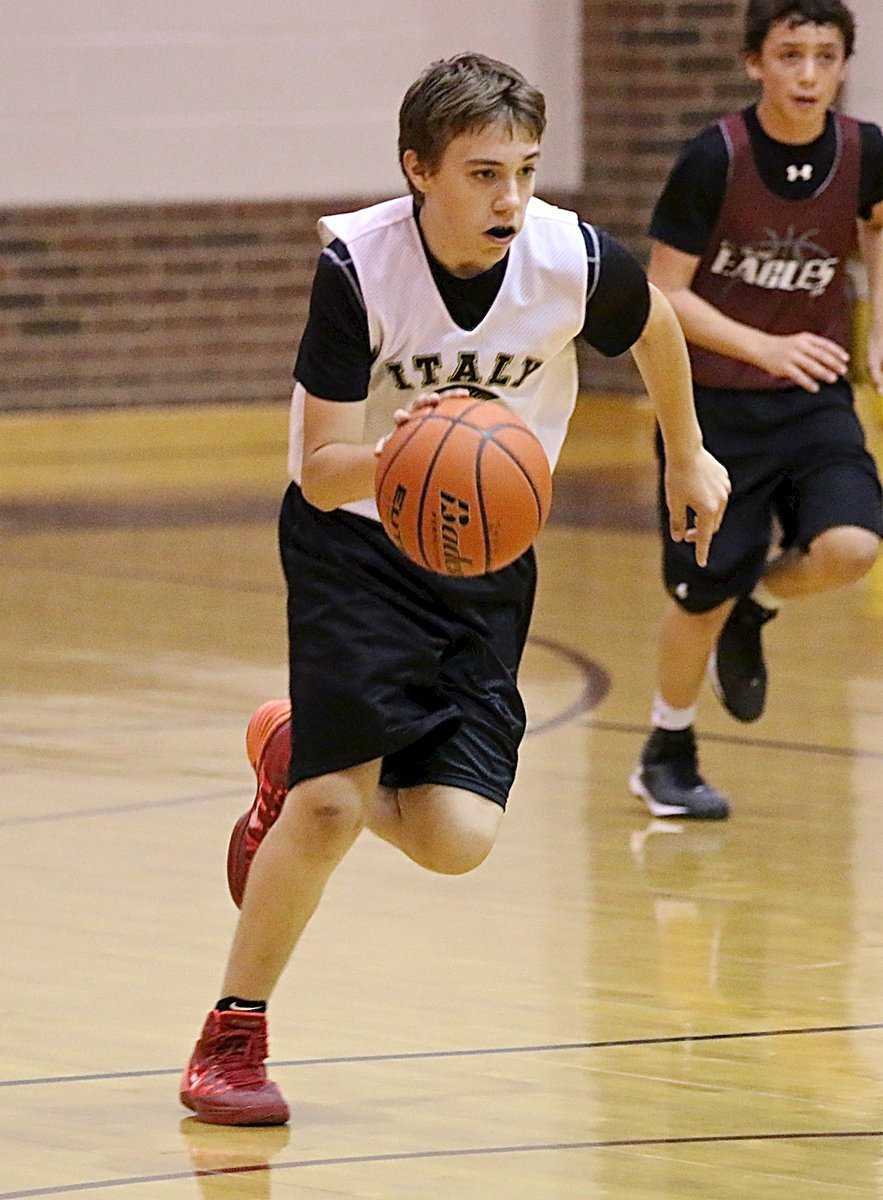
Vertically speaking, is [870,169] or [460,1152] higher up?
[870,169]

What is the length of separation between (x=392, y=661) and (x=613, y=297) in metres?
0.57

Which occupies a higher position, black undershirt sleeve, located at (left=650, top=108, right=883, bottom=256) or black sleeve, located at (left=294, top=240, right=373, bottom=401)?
black sleeve, located at (left=294, top=240, right=373, bottom=401)

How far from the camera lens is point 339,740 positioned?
129 inches

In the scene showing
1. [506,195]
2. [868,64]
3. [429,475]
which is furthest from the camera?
[868,64]

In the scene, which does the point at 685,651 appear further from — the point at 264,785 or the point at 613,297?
the point at 613,297

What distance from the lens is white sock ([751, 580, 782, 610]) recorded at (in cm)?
523

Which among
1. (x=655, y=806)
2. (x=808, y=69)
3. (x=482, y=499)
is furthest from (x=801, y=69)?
(x=482, y=499)

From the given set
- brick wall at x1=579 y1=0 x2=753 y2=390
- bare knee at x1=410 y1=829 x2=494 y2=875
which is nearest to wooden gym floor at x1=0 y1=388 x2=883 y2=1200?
bare knee at x1=410 y1=829 x2=494 y2=875

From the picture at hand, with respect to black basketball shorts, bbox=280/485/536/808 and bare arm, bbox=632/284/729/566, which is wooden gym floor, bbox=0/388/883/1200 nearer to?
black basketball shorts, bbox=280/485/536/808

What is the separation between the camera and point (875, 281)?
16.6 ft

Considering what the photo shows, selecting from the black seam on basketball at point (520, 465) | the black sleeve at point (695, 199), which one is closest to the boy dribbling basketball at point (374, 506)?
the black seam on basketball at point (520, 465)

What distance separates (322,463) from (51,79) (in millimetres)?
7695

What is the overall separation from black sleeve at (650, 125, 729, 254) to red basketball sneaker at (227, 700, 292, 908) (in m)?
1.68

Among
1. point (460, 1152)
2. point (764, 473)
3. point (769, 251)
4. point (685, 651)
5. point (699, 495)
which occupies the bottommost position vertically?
point (685, 651)
